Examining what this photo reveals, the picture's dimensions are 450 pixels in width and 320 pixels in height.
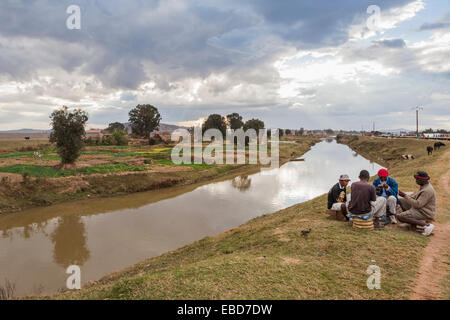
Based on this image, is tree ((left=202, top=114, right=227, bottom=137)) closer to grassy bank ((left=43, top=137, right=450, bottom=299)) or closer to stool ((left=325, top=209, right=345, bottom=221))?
stool ((left=325, top=209, right=345, bottom=221))

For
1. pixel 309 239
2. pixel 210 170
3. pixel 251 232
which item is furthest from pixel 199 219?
pixel 210 170

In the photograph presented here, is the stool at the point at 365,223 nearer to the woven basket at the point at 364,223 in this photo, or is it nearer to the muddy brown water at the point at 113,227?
the woven basket at the point at 364,223

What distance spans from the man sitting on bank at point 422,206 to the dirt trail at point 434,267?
492 millimetres

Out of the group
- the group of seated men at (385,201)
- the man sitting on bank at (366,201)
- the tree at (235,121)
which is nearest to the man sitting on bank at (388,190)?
the group of seated men at (385,201)

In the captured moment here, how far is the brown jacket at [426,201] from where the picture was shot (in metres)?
7.16

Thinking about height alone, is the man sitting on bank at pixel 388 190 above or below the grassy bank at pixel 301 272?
above

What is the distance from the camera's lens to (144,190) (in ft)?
83.0

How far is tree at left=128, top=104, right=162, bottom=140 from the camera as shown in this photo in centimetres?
8456

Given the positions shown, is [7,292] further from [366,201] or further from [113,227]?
[366,201]

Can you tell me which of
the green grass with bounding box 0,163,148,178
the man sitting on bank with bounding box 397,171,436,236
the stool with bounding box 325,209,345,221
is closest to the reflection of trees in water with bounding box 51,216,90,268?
the green grass with bounding box 0,163,148,178

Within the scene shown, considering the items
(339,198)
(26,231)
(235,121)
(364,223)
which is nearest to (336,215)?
(339,198)

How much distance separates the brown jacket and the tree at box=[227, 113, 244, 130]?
89557 mm

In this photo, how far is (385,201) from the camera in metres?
7.40

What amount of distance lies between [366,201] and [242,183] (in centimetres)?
2300
